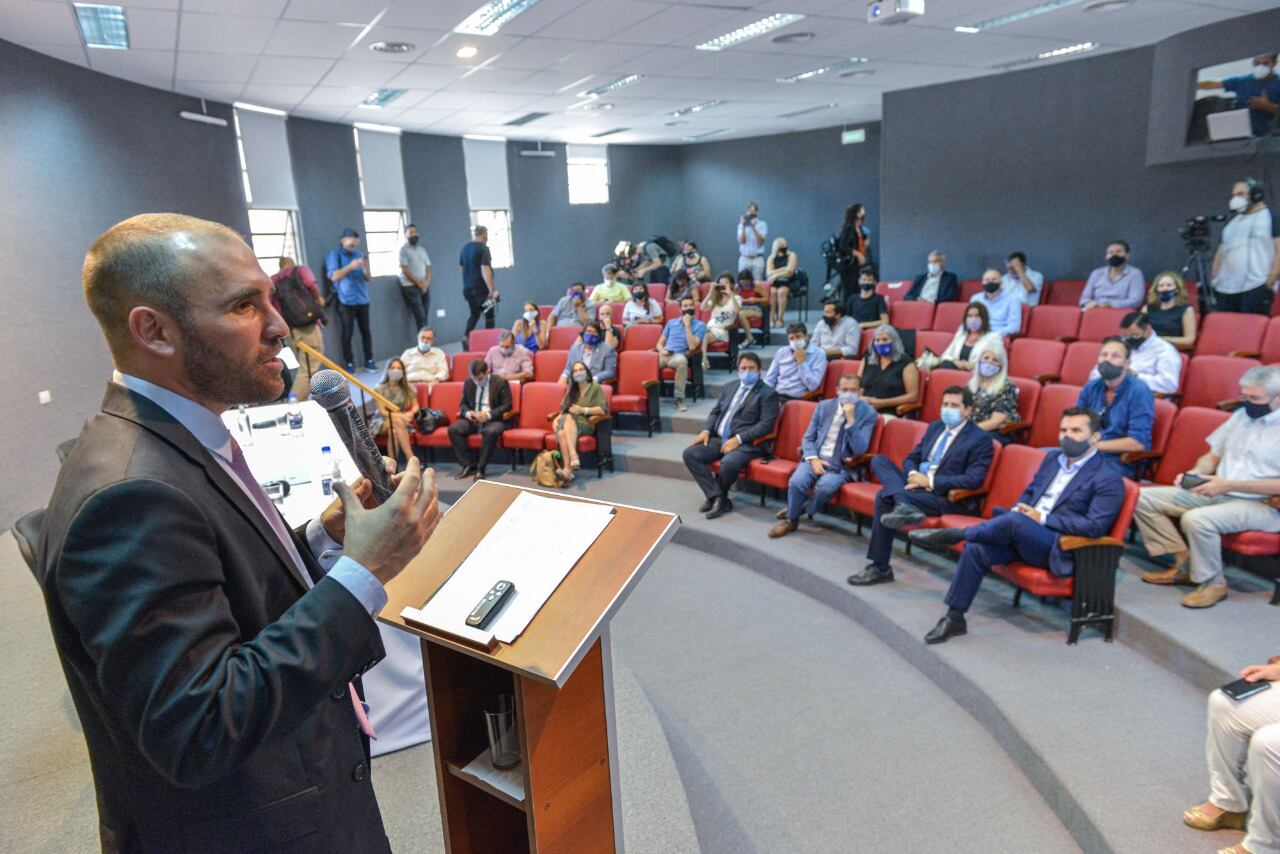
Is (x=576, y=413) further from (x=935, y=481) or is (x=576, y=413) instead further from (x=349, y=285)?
(x=349, y=285)

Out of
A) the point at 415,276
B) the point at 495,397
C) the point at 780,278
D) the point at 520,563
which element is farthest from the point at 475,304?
the point at 520,563

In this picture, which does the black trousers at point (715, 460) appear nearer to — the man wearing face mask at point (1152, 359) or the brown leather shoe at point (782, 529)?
the brown leather shoe at point (782, 529)

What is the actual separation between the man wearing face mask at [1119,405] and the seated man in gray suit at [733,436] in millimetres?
1989

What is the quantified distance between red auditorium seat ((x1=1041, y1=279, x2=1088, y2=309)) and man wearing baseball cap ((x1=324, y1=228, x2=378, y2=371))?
7.69 metres

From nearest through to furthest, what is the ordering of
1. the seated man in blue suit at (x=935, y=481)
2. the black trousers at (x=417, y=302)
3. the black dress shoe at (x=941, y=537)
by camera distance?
the black dress shoe at (x=941, y=537)
the seated man in blue suit at (x=935, y=481)
the black trousers at (x=417, y=302)

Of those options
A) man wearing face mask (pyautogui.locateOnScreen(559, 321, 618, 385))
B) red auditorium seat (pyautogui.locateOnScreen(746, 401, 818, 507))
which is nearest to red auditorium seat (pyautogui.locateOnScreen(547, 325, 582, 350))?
man wearing face mask (pyautogui.locateOnScreen(559, 321, 618, 385))

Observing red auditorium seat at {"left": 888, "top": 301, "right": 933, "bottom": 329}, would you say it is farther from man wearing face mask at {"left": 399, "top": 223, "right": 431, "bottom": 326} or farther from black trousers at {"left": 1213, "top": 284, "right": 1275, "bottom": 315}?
man wearing face mask at {"left": 399, "top": 223, "right": 431, "bottom": 326}


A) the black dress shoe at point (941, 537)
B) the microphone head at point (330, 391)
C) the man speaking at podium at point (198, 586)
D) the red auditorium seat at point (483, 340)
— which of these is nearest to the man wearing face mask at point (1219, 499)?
the black dress shoe at point (941, 537)

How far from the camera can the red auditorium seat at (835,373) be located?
20.4 ft

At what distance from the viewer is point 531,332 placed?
8531 millimetres

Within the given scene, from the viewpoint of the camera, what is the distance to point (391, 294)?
1098 centimetres

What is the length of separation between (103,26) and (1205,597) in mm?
7137

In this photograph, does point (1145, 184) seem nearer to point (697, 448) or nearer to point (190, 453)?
point (697, 448)

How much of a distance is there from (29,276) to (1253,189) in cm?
913
